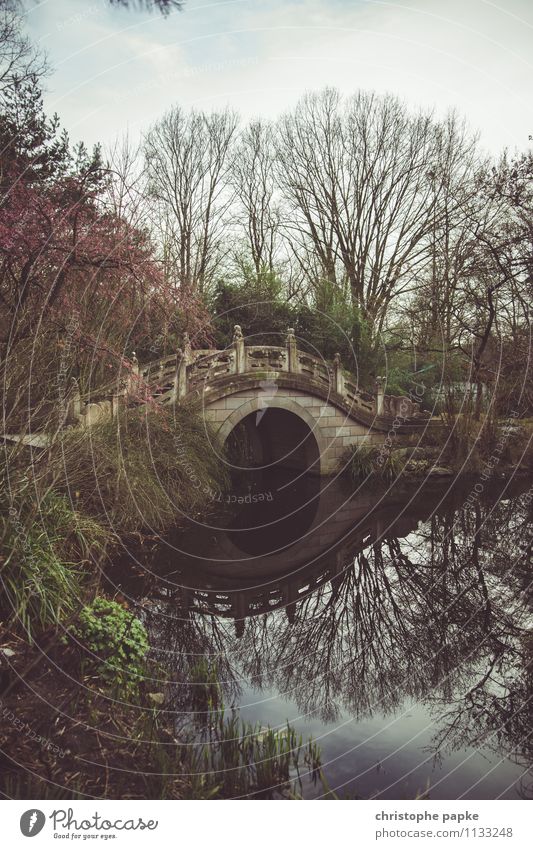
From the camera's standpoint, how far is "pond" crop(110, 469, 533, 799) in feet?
13.6

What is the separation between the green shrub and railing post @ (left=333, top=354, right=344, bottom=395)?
10751 millimetres

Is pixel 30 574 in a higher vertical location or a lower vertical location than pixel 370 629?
higher

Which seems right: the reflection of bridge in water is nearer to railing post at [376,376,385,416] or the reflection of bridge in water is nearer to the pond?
the pond

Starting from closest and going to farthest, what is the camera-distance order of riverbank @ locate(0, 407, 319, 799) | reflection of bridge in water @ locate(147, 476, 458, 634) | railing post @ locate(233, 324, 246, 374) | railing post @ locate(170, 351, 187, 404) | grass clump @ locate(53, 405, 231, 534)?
1. riverbank @ locate(0, 407, 319, 799)
2. grass clump @ locate(53, 405, 231, 534)
3. reflection of bridge in water @ locate(147, 476, 458, 634)
4. railing post @ locate(170, 351, 187, 404)
5. railing post @ locate(233, 324, 246, 374)

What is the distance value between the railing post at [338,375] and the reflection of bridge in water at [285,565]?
3.34 metres

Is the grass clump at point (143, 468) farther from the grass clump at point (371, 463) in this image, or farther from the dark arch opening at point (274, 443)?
the grass clump at point (371, 463)

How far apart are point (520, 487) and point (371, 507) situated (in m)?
3.93

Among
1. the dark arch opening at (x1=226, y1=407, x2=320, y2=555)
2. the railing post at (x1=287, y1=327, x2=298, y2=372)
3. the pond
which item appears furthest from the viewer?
the railing post at (x1=287, y1=327, x2=298, y2=372)

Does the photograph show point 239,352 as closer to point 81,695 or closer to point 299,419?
point 299,419

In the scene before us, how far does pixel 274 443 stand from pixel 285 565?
26.5 ft

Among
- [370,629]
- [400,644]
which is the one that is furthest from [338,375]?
[400,644]

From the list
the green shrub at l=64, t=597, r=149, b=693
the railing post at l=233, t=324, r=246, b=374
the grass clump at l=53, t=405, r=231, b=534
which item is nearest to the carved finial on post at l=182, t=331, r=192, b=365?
the grass clump at l=53, t=405, r=231, b=534

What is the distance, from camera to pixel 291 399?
14773 mm

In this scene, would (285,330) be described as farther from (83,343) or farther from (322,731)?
(322,731)
